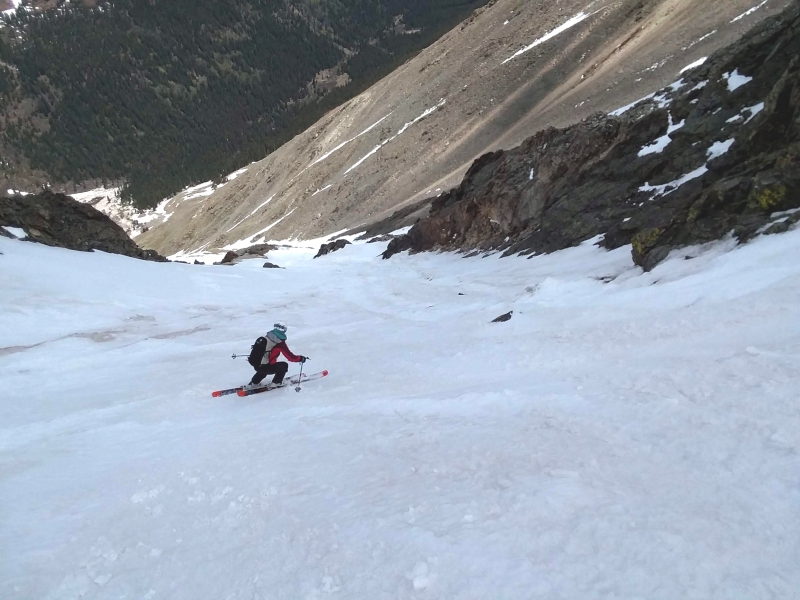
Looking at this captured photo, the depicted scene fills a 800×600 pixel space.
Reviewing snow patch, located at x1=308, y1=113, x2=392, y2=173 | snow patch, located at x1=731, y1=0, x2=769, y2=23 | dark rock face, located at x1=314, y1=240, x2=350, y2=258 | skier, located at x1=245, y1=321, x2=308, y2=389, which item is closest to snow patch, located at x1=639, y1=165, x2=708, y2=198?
skier, located at x1=245, y1=321, x2=308, y2=389

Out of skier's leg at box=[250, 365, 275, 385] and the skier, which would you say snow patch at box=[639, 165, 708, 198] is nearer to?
the skier

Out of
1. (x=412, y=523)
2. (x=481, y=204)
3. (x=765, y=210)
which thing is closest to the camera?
(x=412, y=523)

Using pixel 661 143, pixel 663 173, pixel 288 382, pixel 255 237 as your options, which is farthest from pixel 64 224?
pixel 255 237

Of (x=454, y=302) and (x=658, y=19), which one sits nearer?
(x=454, y=302)

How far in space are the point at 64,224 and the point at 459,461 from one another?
3079 centimetres

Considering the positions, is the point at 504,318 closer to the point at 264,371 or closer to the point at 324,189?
the point at 264,371

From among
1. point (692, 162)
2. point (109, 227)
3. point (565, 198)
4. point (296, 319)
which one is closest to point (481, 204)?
point (565, 198)

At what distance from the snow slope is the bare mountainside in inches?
1914

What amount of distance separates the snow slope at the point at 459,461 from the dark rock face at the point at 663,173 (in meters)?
1.81

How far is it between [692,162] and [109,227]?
30566 millimetres

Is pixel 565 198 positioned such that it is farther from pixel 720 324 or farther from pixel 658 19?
pixel 658 19

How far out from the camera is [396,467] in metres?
5.49

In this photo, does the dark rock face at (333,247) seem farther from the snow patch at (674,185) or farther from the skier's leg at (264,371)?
the skier's leg at (264,371)

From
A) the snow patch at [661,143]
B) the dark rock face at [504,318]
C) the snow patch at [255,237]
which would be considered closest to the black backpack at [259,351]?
the dark rock face at [504,318]
